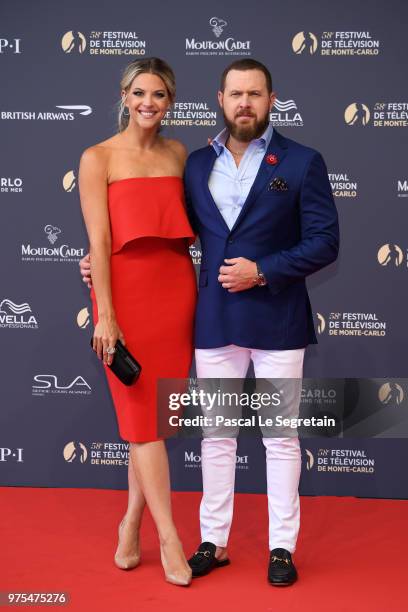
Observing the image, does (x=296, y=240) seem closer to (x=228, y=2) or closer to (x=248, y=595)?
(x=248, y=595)

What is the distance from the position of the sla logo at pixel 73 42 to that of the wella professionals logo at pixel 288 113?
1037 millimetres

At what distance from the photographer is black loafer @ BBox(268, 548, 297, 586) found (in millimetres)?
3149

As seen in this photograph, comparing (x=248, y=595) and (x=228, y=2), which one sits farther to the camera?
(x=228, y=2)

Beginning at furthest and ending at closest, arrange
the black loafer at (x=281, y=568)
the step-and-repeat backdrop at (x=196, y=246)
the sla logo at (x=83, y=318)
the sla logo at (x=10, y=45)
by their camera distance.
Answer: the sla logo at (x=83, y=318) < the sla logo at (x=10, y=45) < the step-and-repeat backdrop at (x=196, y=246) < the black loafer at (x=281, y=568)

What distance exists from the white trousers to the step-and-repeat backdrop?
1.06m

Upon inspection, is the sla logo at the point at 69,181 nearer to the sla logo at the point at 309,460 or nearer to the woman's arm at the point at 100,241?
the woman's arm at the point at 100,241

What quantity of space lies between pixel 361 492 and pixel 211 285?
5.92 feet

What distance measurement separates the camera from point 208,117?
427cm

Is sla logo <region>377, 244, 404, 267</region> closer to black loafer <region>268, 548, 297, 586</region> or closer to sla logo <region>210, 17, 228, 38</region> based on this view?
sla logo <region>210, 17, 228, 38</region>

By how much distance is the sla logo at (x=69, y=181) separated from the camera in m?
4.32

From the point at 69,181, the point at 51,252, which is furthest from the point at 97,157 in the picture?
the point at 51,252

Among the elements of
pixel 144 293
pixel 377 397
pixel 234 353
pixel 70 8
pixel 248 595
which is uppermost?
pixel 70 8

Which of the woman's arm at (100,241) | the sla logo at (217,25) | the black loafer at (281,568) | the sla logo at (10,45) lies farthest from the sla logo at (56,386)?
the sla logo at (217,25)

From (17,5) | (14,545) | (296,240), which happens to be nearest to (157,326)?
(296,240)
